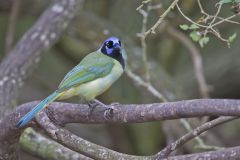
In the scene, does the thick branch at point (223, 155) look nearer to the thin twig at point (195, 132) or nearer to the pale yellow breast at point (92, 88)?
the thin twig at point (195, 132)

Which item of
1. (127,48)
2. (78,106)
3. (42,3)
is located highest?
(42,3)

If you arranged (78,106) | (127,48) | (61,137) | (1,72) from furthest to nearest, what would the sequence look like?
(127,48)
(1,72)
(78,106)
(61,137)

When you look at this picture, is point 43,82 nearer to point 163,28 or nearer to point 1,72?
point 163,28

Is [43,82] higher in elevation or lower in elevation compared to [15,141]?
higher

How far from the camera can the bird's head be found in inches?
158

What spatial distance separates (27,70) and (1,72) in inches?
7.6

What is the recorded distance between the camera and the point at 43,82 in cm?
687

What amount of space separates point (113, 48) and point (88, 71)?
0.83 feet

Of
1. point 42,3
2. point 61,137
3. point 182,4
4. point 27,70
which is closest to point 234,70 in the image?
point 182,4

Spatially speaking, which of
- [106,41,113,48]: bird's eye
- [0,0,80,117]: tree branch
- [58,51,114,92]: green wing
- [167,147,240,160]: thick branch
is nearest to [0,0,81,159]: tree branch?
[0,0,80,117]: tree branch

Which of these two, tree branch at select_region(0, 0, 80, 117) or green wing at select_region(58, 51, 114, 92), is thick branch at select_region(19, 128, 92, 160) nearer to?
tree branch at select_region(0, 0, 80, 117)

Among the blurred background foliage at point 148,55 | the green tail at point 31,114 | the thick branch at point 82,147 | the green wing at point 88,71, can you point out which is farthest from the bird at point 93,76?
the blurred background foliage at point 148,55

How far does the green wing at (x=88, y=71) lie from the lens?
3.77 meters

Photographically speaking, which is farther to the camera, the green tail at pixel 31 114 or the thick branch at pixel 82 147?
the green tail at pixel 31 114
